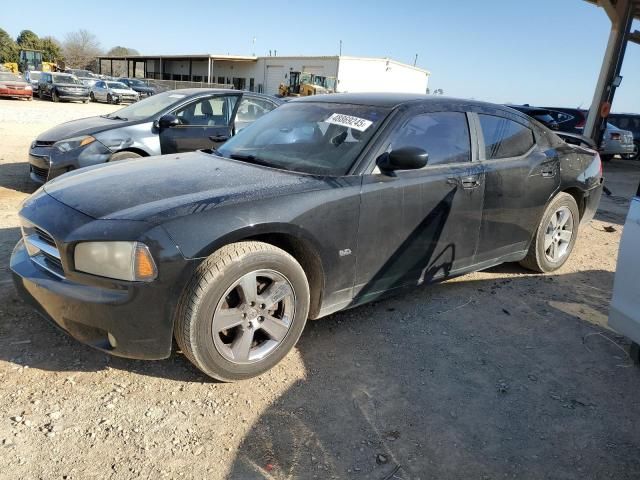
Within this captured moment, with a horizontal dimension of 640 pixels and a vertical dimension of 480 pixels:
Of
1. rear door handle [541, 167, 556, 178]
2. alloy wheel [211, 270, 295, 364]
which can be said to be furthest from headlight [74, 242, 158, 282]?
rear door handle [541, 167, 556, 178]

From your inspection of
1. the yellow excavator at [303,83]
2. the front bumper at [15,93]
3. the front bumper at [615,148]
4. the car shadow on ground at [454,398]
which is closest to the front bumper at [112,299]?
A: the car shadow on ground at [454,398]

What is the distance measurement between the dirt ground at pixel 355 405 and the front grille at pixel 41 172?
2.84 metres

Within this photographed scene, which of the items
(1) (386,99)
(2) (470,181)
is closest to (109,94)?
(1) (386,99)

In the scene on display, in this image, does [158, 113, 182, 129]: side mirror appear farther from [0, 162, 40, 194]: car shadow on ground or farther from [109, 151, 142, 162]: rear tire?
[0, 162, 40, 194]: car shadow on ground

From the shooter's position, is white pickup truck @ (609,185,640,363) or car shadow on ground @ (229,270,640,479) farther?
white pickup truck @ (609,185,640,363)

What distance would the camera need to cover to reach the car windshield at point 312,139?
10.8 feet

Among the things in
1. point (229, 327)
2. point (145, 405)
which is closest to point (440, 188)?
point (229, 327)

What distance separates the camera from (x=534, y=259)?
15.3ft

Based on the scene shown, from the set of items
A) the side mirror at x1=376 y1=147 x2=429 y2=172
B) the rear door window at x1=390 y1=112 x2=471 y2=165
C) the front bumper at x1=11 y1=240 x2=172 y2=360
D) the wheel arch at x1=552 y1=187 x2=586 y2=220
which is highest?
the rear door window at x1=390 y1=112 x2=471 y2=165

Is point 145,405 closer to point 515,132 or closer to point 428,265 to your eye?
point 428,265

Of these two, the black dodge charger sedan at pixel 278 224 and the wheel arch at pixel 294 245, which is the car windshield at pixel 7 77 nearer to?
the black dodge charger sedan at pixel 278 224

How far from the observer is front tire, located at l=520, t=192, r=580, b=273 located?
4.58 meters

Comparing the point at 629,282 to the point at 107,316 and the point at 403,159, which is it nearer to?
the point at 403,159

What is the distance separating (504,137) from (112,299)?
3248 mm
